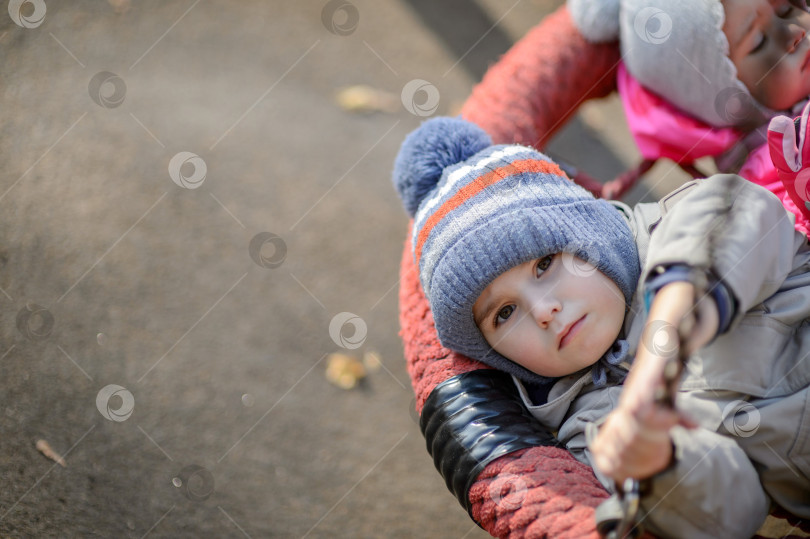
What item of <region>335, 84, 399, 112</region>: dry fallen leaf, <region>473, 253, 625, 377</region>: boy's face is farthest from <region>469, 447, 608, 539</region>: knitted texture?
<region>335, 84, 399, 112</region>: dry fallen leaf

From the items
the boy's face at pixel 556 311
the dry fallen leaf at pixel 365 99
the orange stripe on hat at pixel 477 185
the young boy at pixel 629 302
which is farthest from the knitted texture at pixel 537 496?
the dry fallen leaf at pixel 365 99

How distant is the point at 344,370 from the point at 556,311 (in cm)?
132

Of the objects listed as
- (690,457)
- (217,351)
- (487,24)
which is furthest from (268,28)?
(690,457)

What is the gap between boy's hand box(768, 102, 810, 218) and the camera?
65.2 inches

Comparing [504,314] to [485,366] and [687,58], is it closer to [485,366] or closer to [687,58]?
[485,366]

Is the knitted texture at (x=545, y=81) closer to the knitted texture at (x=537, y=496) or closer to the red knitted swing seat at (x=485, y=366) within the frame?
the red knitted swing seat at (x=485, y=366)

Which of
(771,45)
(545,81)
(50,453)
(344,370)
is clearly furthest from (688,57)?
(50,453)

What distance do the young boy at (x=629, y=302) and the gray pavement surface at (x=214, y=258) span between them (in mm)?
982

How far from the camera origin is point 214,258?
298 centimetres

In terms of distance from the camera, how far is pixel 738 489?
1416mm

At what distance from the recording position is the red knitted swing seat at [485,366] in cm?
150

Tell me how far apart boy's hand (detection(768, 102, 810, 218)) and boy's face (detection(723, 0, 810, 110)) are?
0.34m

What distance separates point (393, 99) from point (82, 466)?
221 centimetres

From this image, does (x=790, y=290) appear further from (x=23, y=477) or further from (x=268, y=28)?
(x=268, y=28)
